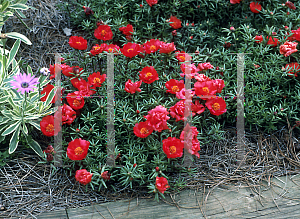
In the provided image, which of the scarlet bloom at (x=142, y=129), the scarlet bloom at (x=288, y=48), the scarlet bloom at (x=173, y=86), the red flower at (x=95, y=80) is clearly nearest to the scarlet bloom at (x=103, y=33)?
the red flower at (x=95, y=80)

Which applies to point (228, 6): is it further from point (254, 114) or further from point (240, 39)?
point (254, 114)

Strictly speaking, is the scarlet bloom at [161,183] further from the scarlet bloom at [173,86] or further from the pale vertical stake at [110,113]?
the scarlet bloom at [173,86]

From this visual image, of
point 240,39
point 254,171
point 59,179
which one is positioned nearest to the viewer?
point 59,179

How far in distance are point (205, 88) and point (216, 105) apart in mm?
158

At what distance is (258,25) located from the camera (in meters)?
2.87

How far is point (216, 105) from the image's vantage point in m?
2.11

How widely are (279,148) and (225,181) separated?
2.01 feet

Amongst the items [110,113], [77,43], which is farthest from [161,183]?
[77,43]

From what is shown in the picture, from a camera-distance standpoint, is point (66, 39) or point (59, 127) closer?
point (59, 127)

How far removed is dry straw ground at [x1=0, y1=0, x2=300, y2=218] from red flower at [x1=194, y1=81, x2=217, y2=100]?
1.50ft

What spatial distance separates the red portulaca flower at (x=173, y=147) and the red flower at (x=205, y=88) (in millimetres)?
465

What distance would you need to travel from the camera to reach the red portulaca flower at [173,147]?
184cm

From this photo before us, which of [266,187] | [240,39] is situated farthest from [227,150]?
[240,39]

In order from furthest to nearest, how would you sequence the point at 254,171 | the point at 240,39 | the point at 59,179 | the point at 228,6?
the point at 228,6
the point at 240,39
the point at 254,171
the point at 59,179
